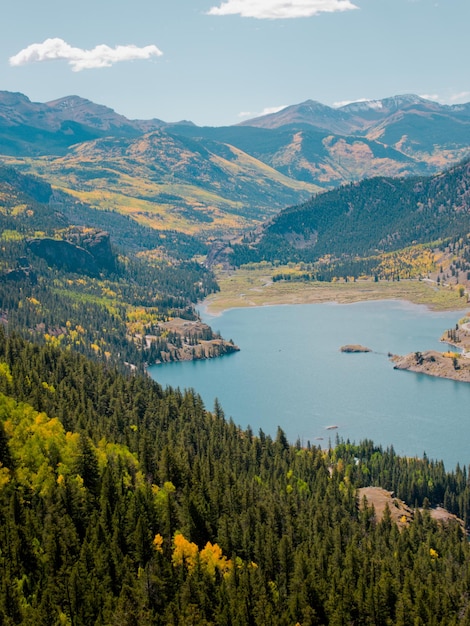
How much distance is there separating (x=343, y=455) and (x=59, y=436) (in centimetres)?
8835

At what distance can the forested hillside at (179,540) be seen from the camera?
309ft

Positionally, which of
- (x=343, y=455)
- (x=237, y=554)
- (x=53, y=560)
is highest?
(x=53, y=560)

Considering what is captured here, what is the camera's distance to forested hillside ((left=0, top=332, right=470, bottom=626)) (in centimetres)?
9425

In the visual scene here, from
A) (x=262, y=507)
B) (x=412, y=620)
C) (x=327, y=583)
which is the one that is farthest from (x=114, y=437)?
(x=412, y=620)

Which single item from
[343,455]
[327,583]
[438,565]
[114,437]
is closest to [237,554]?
[327,583]

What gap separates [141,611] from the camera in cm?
8969

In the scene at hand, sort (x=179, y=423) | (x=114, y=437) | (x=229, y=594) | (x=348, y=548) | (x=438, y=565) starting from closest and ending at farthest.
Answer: (x=229, y=594) → (x=348, y=548) → (x=438, y=565) → (x=114, y=437) → (x=179, y=423)

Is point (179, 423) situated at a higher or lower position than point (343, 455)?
higher

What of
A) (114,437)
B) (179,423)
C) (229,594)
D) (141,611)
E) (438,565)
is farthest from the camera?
(179,423)

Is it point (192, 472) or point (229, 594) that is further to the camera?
point (192, 472)

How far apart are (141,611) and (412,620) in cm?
3451

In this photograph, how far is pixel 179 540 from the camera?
109 metres

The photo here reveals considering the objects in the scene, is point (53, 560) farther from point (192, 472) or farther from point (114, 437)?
point (114, 437)

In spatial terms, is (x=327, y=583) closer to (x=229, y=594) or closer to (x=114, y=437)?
(x=229, y=594)
